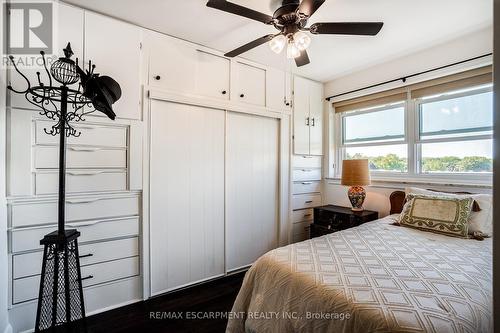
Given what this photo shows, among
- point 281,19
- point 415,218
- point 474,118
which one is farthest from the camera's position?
point 474,118

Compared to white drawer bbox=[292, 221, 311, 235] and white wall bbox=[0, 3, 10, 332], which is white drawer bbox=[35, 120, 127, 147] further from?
white drawer bbox=[292, 221, 311, 235]

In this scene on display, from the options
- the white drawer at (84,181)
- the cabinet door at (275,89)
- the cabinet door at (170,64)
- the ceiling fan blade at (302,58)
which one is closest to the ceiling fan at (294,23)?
the ceiling fan blade at (302,58)

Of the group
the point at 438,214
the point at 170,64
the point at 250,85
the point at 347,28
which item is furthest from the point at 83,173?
the point at 438,214

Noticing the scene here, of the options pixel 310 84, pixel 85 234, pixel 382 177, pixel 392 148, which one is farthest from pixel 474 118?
pixel 85 234

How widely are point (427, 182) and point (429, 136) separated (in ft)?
1.68

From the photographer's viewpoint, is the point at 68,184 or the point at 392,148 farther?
the point at 392,148

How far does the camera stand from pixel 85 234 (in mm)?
1957

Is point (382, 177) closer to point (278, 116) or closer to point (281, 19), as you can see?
point (278, 116)

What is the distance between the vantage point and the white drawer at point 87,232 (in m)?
1.75

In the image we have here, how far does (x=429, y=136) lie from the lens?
273 centimetres

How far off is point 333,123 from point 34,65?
133 inches

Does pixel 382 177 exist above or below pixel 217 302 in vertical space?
above

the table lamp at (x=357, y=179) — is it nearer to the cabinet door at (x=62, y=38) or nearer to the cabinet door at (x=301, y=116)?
the cabinet door at (x=301, y=116)

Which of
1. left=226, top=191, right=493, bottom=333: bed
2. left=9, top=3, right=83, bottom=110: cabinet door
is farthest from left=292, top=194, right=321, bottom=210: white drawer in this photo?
left=9, top=3, right=83, bottom=110: cabinet door
